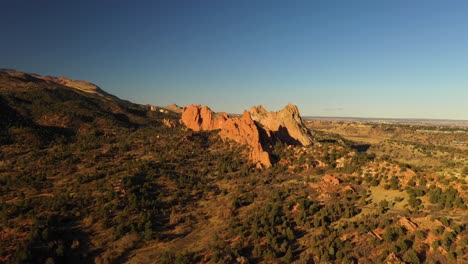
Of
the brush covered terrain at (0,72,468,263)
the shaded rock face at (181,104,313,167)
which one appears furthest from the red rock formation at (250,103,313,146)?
the brush covered terrain at (0,72,468,263)

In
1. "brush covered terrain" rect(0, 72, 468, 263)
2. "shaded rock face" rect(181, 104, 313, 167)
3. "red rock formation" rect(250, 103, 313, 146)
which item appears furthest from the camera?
"red rock formation" rect(250, 103, 313, 146)

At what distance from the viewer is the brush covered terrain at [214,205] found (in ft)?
100

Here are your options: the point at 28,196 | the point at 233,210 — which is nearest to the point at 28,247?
the point at 28,196

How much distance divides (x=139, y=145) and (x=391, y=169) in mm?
61336

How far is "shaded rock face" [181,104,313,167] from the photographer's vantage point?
70.2m

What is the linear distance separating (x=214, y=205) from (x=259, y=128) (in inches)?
1396

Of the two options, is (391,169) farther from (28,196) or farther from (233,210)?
(28,196)

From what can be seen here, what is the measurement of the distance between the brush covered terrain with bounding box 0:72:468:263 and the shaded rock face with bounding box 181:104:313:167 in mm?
3086

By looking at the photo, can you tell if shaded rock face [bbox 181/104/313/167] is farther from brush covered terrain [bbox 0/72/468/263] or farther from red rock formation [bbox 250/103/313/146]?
brush covered terrain [bbox 0/72/468/263]

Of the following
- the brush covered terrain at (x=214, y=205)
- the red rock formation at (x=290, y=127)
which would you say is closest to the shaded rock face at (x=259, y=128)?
the red rock formation at (x=290, y=127)

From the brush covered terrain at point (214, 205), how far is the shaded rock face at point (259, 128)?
3086mm

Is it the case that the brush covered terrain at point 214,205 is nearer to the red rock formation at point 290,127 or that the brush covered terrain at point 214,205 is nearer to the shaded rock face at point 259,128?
the shaded rock face at point 259,128

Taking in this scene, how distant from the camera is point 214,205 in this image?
45.8 m

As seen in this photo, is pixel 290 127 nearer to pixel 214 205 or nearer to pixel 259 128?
pixel 259 128
